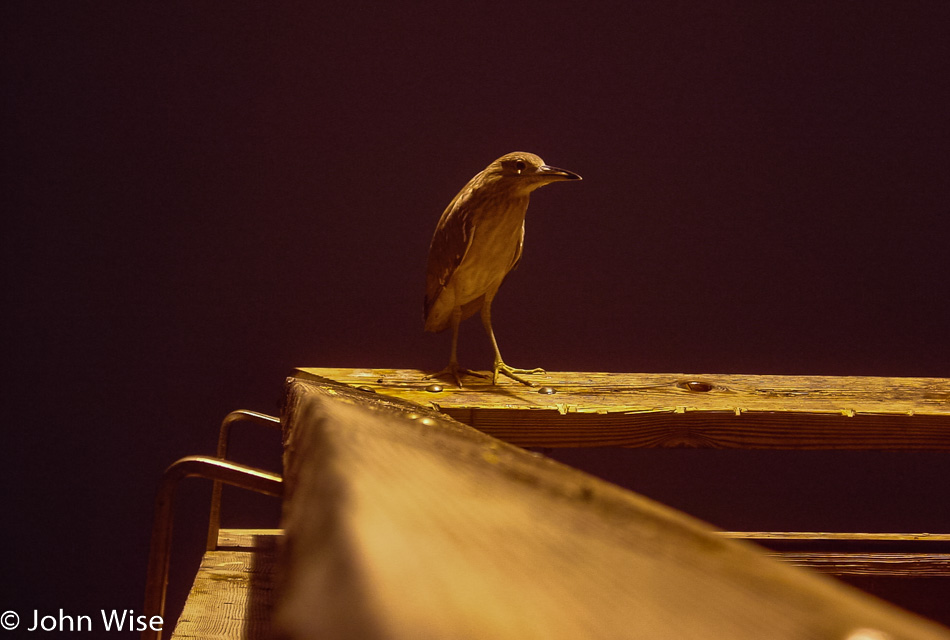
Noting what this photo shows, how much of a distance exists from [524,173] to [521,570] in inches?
48.9

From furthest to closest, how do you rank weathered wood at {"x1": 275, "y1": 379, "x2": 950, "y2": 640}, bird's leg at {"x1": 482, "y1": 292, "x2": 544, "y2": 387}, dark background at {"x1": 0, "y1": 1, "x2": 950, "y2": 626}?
1. dark background at {"x1": 0, "y1": 1, "x2": 950, "y2": 626}
2. bird's leg at {"x1": 482, "y1": 292, "x2": 544, "y2": 387}
3. weathered wood at {"x1": 275, "y1": 379, "x2": 950, "y2": 640}

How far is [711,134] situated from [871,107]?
0.60m

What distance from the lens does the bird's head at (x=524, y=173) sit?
1.35m

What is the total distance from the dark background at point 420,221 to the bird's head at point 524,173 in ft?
3.19

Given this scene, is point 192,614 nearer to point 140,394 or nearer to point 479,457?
point 479,457

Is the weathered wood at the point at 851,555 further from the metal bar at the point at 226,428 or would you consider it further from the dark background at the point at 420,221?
the metal bar at the point at 226,428

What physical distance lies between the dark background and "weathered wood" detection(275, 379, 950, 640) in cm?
213

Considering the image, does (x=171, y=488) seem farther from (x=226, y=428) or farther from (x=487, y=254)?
(x=487, y=254)

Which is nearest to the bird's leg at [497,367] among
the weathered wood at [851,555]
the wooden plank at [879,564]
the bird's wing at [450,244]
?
the bird's wing at [450,244]

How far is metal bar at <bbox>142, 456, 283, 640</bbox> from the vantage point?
55cm

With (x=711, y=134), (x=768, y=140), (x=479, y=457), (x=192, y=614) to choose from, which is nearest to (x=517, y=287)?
(x=711, y=134)

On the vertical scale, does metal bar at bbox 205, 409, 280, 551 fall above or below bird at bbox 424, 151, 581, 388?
below

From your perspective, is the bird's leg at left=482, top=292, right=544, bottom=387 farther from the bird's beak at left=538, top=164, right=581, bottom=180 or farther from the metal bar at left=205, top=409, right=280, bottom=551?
the metal bar at left=205, top=409, right=280, bottom=551

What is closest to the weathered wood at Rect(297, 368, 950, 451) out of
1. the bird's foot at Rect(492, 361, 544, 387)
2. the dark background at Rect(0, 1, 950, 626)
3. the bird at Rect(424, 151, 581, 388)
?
the bird's foot at Rect(492, 361, 544, 387)
